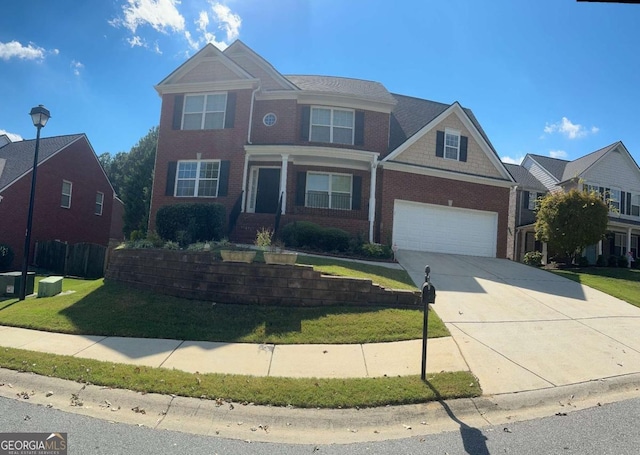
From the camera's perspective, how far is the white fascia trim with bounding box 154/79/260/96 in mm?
15875

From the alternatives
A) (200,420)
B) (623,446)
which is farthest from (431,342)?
(200,420)

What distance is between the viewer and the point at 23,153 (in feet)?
73.1

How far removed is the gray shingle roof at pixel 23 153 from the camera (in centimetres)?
2030

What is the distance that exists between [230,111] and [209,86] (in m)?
1.47

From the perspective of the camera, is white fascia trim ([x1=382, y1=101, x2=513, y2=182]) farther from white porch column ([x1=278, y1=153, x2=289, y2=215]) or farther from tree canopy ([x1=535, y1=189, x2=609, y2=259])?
white porch column ([x1=278, y1=153, x2=289, y2=215])

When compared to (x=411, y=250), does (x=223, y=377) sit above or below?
below

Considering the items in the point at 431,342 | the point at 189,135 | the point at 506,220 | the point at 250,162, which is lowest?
the point at 431,342

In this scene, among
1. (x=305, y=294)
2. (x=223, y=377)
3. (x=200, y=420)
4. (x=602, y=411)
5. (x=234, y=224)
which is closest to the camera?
(x=200, y=420)

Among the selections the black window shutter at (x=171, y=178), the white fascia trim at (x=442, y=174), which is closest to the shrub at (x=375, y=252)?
the white fascia trim at (x=442, y=174)

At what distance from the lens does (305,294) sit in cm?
776

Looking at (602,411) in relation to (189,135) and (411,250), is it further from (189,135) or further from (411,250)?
(189,135)

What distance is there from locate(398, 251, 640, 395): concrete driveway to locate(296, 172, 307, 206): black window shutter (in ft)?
18.9

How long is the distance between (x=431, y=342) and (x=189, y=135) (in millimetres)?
13798

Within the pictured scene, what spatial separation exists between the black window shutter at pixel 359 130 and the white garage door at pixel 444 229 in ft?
10.4
